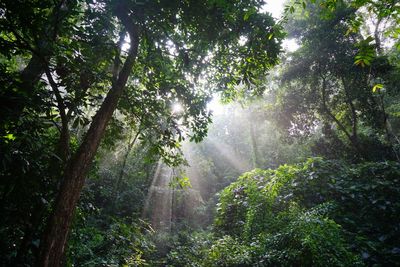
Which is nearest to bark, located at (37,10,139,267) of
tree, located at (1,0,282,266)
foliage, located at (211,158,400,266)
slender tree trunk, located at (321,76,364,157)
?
tree, located at (1,0,282,266)

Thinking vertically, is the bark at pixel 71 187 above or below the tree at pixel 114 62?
below

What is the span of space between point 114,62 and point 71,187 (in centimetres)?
174

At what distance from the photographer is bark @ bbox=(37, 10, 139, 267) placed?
2430 mm

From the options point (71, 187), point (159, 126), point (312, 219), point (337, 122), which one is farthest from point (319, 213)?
point (337, 122)

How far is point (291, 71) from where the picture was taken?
34.0 ft

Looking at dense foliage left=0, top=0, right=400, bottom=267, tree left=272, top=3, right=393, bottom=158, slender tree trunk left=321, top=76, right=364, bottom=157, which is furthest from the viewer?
slender tree trunk left=321, top=76, right=364, bottom=157

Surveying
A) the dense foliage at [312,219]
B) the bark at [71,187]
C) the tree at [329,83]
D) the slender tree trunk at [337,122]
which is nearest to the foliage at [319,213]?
the dense foliage at [312,219]

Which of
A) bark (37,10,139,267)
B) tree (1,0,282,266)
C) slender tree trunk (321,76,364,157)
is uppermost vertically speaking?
slender tree trunk (321,76,364,157)

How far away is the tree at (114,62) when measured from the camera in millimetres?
2484

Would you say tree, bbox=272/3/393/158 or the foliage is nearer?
the foliage

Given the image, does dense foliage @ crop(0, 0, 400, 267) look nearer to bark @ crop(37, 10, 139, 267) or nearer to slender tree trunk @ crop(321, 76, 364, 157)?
bark @ crop(37, 10, 139, 267)

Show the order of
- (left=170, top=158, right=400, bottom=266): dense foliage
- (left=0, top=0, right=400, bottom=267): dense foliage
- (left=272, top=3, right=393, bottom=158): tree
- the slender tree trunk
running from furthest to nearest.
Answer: the slender tree trunk
(left=272, top=3, right=393, bottom=158): tree
(left=170, top=158, right=400, bottom=266): dense foliage
(left=0, top=0, right=400, bottom=267): dense foliage

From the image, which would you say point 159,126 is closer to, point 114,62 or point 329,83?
point 114,62

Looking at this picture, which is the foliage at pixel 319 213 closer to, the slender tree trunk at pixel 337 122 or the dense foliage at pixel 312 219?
the dense foliage at pixel 312 219
